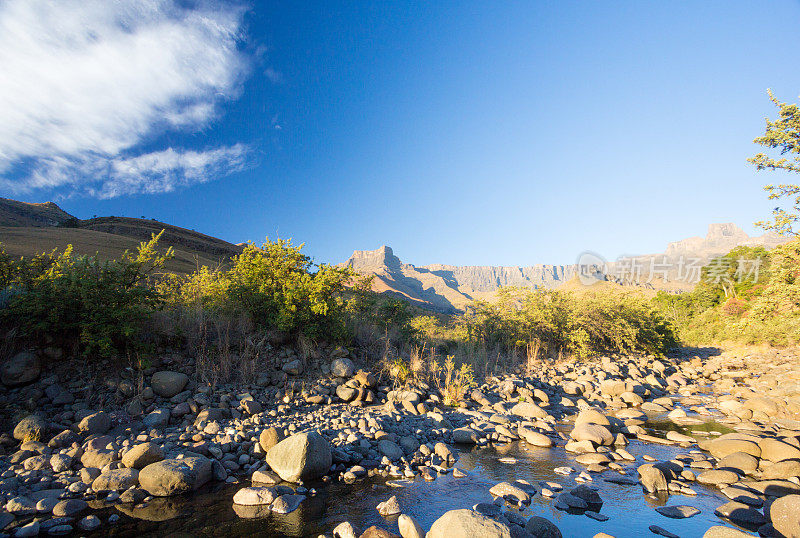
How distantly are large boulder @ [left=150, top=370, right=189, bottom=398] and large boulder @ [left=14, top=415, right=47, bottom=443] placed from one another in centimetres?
205

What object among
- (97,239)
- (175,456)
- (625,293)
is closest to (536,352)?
(625,293)

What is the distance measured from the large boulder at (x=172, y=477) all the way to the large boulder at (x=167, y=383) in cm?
291

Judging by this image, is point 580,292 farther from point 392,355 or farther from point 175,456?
point 175,456

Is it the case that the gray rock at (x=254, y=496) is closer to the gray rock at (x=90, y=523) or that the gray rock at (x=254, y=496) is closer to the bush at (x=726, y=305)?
the gray rock at (x=90, y=523)

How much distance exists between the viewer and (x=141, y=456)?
253 inches

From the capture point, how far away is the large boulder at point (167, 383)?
876 centimetres

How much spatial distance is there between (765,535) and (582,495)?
2392 mm

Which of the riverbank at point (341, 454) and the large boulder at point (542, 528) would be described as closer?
the large boulder at point (542, 528)

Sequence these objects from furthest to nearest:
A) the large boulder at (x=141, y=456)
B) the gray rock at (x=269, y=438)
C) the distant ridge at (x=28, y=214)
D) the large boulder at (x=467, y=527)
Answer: the distant ridge at (x=28, y=214)
the gray rock at (x=269, y=438)
the large boulder at (x=141, y=456)
the large boulder at (x=467, y=527)

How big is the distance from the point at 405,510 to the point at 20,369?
9.30 metres

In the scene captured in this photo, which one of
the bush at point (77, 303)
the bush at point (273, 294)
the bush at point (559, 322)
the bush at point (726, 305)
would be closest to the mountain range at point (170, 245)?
the bush at point (559, 322)

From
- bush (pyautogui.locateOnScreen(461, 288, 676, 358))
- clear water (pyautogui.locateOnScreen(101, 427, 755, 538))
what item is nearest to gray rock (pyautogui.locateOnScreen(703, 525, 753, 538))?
clear water (pyautogui.locateOnScreen(101, 427, 755, 538))

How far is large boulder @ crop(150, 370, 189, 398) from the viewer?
876cm

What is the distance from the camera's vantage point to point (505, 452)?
28.3 ft
